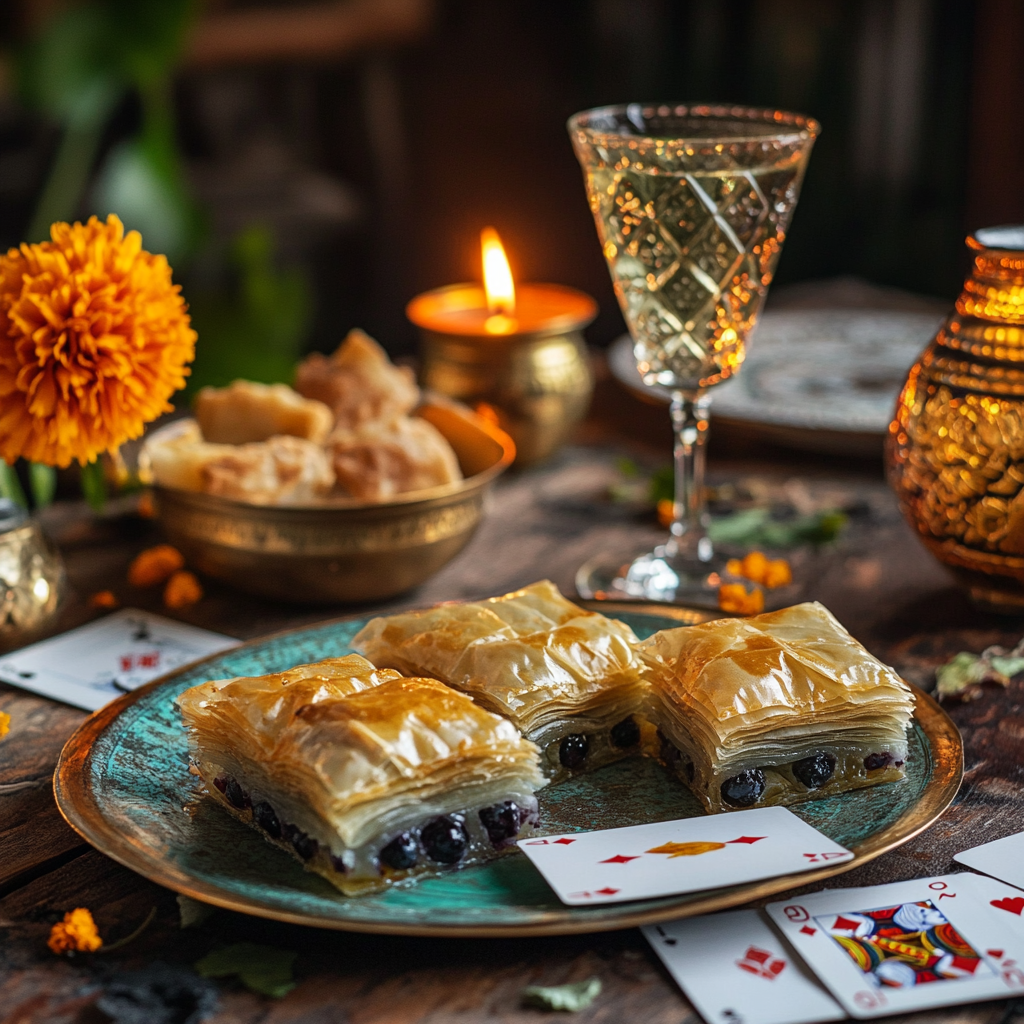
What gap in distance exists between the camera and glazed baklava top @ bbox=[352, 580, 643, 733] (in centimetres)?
112

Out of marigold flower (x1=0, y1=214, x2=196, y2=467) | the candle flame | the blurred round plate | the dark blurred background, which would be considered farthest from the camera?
the dark blurred background

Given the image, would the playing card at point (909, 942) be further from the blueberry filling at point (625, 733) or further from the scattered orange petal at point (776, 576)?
the scattered orange petal at point (776, 576)

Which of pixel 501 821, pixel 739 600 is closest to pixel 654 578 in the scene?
pixel 739 600

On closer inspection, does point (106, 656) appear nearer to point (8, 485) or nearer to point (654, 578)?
point (8, 485)

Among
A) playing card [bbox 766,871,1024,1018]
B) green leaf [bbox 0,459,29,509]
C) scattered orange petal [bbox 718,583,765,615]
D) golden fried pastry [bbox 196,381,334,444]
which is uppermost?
golden fried pastry [bbox 196,381,334,444]

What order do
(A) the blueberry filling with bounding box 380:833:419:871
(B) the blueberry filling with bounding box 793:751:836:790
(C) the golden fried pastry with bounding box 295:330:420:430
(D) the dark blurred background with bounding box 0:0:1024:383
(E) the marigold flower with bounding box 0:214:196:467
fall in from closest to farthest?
(A) the blueberry filling with bounding box 380:833:419:871
(B) the blueberry filling with bounding box 793:751:836:790
(E) the marigold flower with bounding box 0:214:196:467
(C) the golden fried pastry with bounding box 295:330:420:430
(D) the dark blurred background with bounding box 0:0:1024:383

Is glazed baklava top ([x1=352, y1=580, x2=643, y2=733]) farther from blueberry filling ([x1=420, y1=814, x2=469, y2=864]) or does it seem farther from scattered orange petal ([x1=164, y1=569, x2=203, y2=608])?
scattered orange petal ([x1=164, y1=569, x2=203, y2=608])

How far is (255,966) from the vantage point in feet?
2.99

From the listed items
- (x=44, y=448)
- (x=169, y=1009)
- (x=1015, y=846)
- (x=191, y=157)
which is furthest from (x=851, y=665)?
(x=191, y=157)

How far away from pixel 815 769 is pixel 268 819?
47 cm

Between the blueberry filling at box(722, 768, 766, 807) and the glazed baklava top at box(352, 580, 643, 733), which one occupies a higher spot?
the glazed baklava top at box(352, 580, 643, 733)

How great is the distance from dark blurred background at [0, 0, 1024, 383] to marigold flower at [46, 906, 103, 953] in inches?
142

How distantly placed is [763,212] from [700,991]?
1014mm

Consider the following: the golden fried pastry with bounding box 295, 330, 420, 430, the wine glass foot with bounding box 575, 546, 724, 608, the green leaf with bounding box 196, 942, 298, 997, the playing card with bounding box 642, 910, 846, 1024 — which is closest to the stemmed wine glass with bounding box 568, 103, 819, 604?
the wine glass foot with bounding box 575, 546, 724, 608
